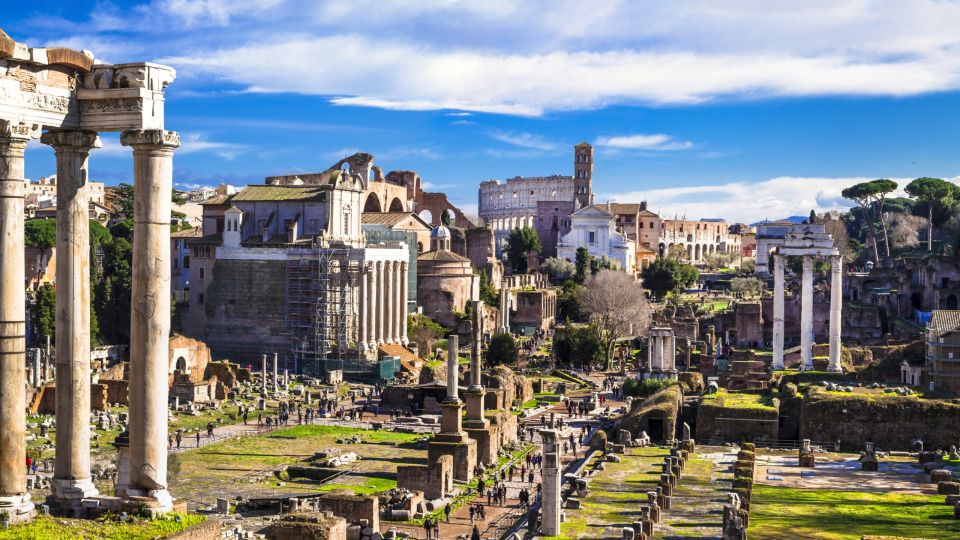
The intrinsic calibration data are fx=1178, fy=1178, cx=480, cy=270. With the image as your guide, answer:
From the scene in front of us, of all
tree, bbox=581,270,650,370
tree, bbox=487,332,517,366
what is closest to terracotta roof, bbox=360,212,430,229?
tree, bbox=581,270,650,370

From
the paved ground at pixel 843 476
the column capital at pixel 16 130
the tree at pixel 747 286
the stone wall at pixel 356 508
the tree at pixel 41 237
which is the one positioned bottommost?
the paved ground at pixel 843 476

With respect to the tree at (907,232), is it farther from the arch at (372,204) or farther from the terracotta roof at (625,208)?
the arch at (372,204)

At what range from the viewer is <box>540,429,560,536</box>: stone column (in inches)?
925

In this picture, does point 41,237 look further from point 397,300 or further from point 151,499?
point 151,499

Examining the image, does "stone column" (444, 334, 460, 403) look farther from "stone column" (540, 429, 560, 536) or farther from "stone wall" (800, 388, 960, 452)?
"stone wall" (800, 388, 960, 452)

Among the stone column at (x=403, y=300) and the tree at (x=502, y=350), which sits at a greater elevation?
the stone column at (x=403, y=300)

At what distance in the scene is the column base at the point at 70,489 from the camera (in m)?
13.2

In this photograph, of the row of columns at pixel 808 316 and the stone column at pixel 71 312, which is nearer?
the stone column at pixel 71 312

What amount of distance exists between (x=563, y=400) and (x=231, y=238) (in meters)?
22.7

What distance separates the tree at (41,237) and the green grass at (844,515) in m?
49.9

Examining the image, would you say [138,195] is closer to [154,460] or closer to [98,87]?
[98,87]

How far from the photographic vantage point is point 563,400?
5222 cm

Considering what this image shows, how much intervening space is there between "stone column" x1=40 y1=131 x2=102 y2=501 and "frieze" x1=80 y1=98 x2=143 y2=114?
28 cm

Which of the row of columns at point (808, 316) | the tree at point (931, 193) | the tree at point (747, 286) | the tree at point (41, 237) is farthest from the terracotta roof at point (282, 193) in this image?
the tree at point (931, 193)
